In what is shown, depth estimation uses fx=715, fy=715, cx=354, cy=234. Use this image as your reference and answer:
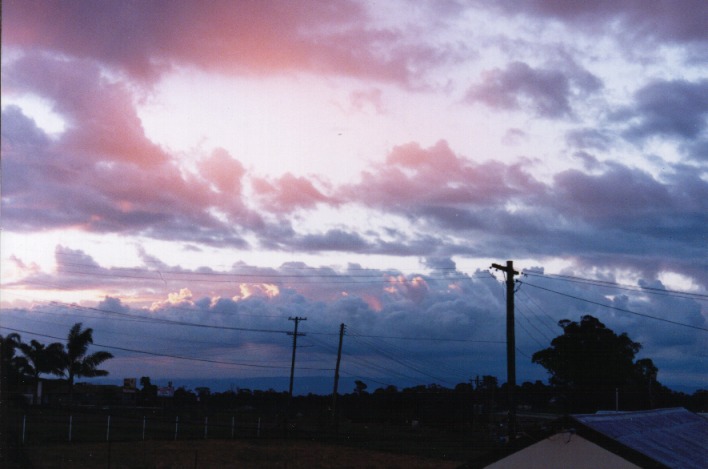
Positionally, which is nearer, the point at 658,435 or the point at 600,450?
the point at 600,450

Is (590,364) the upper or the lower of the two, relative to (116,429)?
upper

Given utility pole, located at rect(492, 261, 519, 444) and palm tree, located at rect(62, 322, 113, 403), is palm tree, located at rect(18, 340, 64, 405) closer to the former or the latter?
palm tree, located at rect(62, 322, 113, 403)

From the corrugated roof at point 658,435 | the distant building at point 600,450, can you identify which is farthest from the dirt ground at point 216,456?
the distant building at point 600,450

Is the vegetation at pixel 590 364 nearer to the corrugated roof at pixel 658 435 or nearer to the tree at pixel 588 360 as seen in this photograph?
the tree at pixel 588 360

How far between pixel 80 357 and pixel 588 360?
164 feet

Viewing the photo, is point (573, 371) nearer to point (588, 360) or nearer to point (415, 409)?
point (588, 360)

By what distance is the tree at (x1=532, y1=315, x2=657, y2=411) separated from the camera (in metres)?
60.7

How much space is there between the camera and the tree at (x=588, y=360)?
199 ft

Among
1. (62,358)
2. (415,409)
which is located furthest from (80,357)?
(415,409)

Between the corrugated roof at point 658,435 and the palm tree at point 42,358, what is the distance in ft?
218

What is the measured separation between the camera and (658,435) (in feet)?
54.9

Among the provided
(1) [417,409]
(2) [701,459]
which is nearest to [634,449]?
(2) [701,459]

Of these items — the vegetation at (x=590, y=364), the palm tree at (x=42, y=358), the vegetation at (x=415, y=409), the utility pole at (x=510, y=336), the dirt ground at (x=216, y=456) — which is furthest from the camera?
the palm tree at (x=42, y=358)

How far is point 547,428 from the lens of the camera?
566 inches
